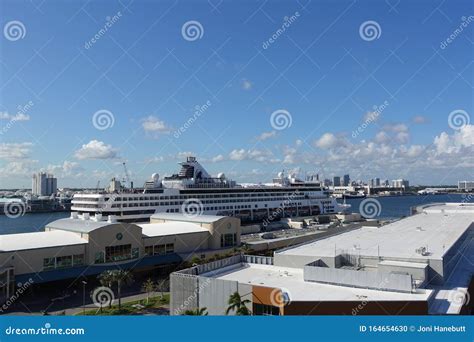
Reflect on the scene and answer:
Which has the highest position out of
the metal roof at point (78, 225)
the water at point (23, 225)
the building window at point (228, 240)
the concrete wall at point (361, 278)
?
the metal roof at point (78, 225)

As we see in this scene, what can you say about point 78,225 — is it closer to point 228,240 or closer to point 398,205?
point 228,240

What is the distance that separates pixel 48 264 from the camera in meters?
14.0

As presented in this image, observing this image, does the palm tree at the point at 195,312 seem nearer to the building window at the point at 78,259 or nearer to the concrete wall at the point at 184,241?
the building window at the point at 78,259

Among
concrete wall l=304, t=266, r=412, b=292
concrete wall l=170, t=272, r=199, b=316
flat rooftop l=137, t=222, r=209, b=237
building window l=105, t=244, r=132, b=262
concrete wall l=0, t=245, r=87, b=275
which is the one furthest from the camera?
flat rooftop l=137, t=222, r=209, b=237

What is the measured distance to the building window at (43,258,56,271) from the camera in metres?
13.9

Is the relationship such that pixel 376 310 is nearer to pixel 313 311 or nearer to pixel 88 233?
pixel 313 311

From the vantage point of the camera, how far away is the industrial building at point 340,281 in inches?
305

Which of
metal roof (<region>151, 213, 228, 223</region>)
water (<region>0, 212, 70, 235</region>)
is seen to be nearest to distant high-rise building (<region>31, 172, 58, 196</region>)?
water (<region>0, 212, 70, 235</region>)

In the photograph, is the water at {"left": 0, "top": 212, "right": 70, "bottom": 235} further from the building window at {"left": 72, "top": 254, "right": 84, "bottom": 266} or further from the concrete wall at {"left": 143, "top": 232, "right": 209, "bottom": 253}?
the building window at {"left": 72, "top": 254, "right": 84, "bottom": 266}

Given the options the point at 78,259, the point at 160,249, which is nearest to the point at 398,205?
the point at 160,249

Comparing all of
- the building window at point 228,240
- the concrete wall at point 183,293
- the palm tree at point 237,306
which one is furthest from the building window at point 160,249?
the palm tree at point 237,306

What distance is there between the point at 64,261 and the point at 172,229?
561 centimetres

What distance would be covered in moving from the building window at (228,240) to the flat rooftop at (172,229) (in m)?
1.08

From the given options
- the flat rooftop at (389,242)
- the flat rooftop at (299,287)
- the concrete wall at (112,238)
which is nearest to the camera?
the flat rooftop at (299,287)
